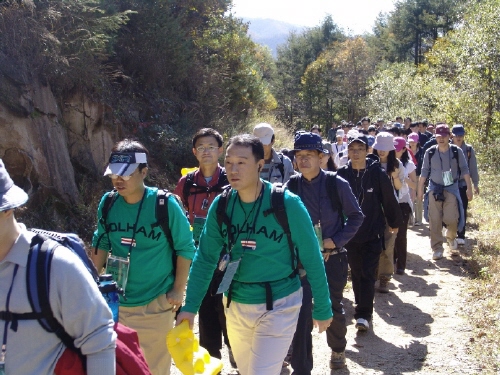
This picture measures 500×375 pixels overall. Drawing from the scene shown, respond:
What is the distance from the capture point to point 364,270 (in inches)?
238

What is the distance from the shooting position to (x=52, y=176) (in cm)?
947

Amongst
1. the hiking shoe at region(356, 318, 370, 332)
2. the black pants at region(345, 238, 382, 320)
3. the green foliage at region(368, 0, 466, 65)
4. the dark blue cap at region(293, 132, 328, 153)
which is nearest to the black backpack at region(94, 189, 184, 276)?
the dark blue cap at region(293, 132, 328, 153)

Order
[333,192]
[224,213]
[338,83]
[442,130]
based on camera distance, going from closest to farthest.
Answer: [224,213] < [333,192] < [442,130] < [338,83]

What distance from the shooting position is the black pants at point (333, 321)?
14.4 feet

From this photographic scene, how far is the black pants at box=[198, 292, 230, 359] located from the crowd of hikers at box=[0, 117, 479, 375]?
0.04 feet

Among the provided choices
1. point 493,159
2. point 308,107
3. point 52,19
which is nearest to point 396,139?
point 52,19

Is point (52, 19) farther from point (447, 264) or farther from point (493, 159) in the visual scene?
point (493, 159)

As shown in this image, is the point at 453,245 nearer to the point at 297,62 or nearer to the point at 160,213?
the point at 160,213

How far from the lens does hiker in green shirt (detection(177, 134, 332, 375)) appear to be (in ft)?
11.4

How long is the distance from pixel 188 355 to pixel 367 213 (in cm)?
340

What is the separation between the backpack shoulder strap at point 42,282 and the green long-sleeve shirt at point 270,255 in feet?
5.15

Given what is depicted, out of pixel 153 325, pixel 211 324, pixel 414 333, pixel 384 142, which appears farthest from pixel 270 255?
pixel 384 142

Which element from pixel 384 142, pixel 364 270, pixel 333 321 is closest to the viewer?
pixel 333 321

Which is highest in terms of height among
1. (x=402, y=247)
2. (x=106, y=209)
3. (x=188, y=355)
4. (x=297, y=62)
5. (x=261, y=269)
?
(x=297, y=62)
